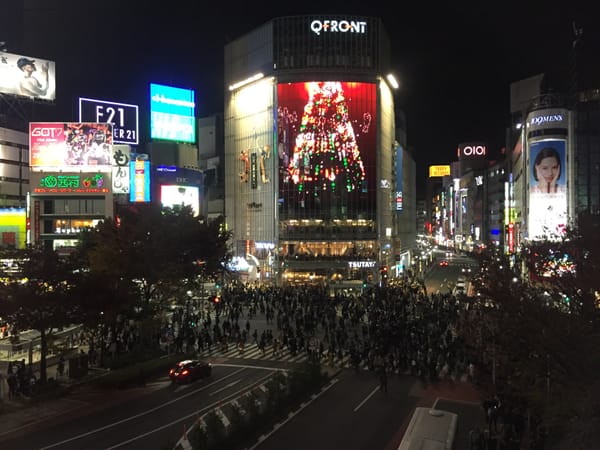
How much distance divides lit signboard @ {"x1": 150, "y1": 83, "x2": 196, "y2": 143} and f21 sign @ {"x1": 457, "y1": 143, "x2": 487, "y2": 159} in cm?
11293

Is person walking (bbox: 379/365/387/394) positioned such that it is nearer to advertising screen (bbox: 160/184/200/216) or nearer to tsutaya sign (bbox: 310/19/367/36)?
advertising screen (bbox: 160/184/200/216)

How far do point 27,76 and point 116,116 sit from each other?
9.47 m

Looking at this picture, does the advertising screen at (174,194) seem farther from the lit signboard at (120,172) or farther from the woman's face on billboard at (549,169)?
the woman's face on billboard at (549,169)

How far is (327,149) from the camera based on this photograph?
6272 cm

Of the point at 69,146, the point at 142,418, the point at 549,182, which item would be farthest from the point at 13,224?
the point at 549,182

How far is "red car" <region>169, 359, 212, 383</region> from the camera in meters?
20.8

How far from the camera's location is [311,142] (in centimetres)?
6266

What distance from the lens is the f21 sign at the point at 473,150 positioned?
155625mm

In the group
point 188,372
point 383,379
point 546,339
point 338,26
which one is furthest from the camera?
point 338,26

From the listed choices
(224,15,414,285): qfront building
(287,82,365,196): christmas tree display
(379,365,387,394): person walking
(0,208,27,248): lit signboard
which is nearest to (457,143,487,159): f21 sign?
(224,15,414,285): qfront building

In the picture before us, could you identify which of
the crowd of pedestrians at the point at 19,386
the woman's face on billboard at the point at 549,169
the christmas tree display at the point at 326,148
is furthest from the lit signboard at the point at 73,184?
the woman's face on billboard at the point at 549,169

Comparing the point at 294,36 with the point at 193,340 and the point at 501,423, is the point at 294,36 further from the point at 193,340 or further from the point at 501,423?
the point at 501,423

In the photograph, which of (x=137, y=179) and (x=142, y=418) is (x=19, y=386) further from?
(x=137, y=179)

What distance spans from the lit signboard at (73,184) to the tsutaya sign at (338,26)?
103 ft
